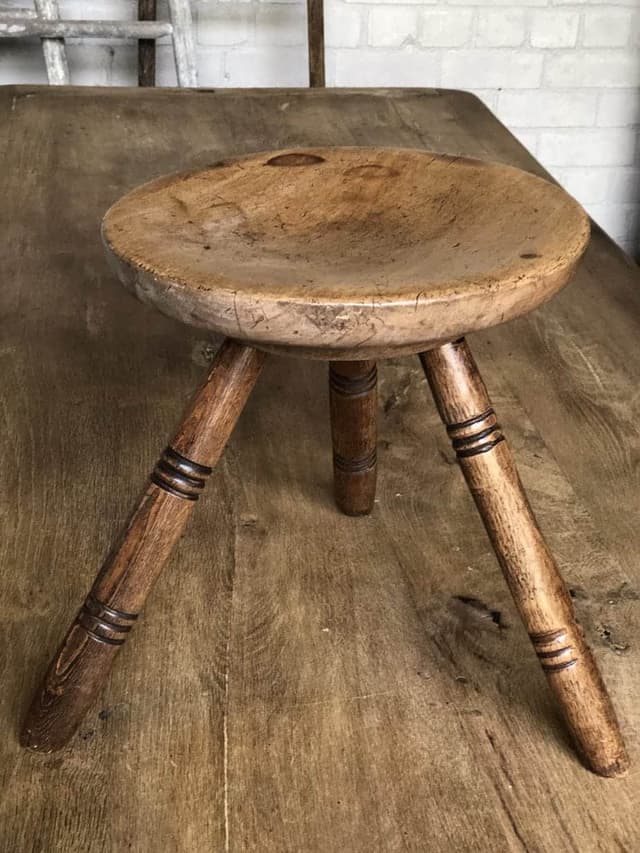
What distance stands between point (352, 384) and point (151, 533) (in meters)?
0.26

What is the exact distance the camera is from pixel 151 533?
689 mm

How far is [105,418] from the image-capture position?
107cm

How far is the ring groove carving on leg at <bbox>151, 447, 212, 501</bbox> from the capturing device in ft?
2.26

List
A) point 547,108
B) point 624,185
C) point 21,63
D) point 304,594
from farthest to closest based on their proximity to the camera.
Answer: point 624,185, point 547,108, point 21,63, point 304,594

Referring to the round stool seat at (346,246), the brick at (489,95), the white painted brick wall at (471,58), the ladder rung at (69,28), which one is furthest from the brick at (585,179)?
the round stool seat at (346,246)

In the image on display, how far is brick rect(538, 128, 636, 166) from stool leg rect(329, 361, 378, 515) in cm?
172

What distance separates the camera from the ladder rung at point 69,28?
1.96 m

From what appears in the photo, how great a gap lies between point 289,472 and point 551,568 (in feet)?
1.20

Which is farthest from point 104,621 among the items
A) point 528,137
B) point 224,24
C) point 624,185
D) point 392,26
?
point 624,185

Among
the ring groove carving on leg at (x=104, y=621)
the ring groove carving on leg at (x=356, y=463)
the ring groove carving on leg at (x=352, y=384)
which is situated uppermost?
the ring groove carving on leg at (x=352, y=384)

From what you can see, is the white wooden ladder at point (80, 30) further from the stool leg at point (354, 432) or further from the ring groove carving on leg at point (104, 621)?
the ring groove carving on leg at point (104, 621)

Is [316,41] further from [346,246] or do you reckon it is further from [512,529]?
[512,529]

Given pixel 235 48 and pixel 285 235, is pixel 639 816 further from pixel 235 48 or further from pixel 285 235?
pixel 235 48

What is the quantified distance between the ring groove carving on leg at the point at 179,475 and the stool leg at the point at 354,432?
0.21m
